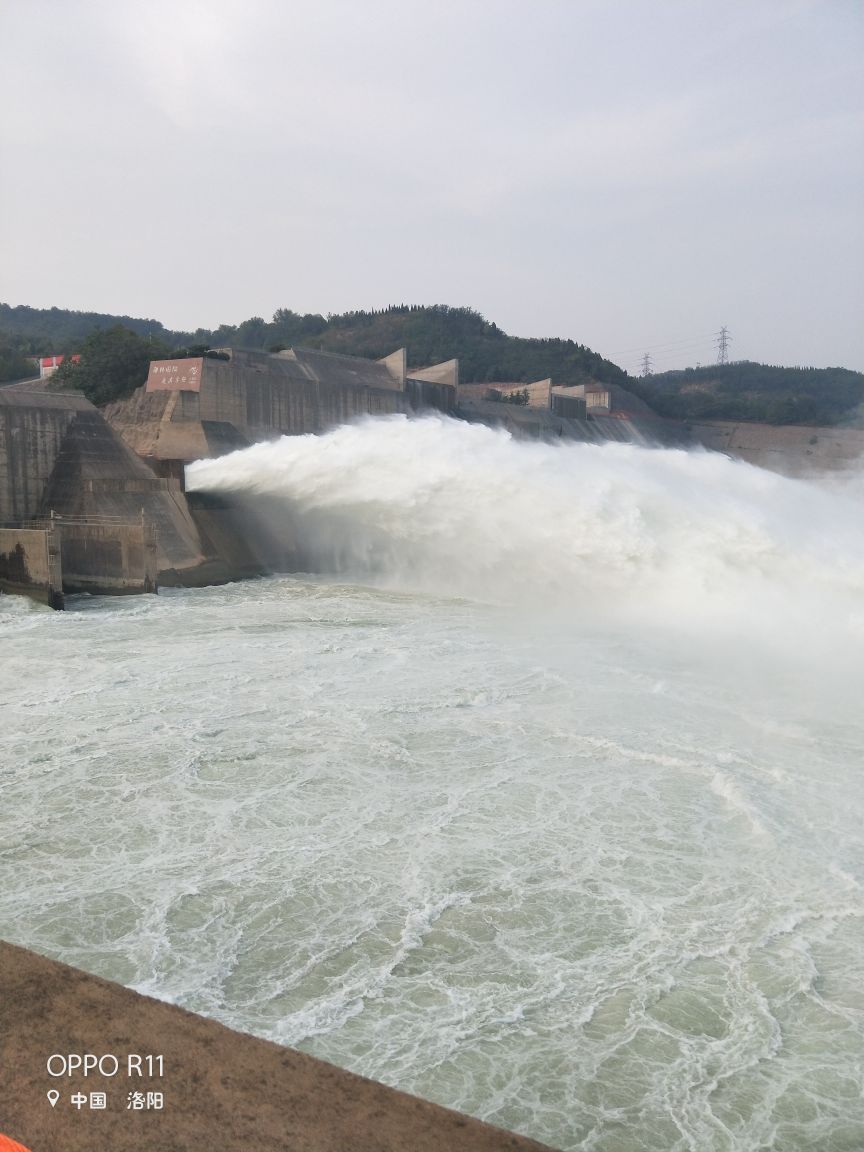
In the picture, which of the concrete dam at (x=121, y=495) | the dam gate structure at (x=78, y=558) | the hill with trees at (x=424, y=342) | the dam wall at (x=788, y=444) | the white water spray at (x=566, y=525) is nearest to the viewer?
the white water spray at (x=566, y=525)

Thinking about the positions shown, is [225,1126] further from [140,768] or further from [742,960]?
[140,768]

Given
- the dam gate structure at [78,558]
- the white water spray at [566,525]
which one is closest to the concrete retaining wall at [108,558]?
the dam gate structure at [78,558]

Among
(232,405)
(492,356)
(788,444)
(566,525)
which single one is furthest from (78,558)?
(492,356)

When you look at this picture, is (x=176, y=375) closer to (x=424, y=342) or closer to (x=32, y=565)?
(x=32, y=565)

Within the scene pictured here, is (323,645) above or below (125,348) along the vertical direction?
below

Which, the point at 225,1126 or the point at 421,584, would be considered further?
the point at 421,584

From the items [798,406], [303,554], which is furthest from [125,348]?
[798,406]

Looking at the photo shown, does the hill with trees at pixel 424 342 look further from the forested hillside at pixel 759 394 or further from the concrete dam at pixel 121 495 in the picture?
the concrete dam at pixel 121 495
